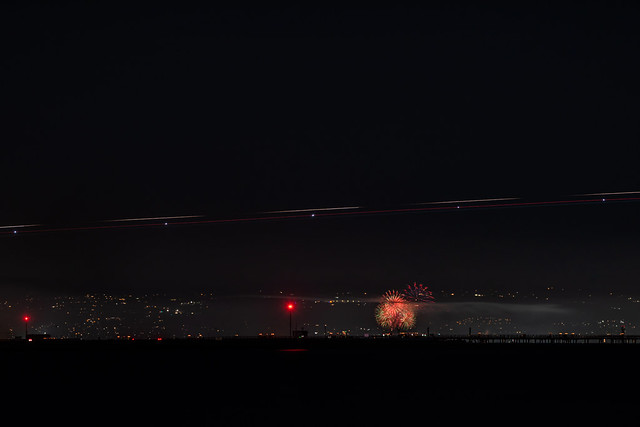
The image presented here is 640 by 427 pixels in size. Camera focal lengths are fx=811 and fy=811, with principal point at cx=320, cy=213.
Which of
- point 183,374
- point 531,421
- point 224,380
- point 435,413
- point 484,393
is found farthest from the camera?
point 183,374

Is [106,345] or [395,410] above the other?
[106,345]

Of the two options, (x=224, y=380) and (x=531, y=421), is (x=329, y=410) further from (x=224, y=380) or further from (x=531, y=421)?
(x=224, y=380)

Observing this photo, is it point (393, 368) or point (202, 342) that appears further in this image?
point (202, 342)

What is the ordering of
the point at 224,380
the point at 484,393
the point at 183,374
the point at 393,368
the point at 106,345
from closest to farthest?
the point at 484,393 → the point at 224,380 → the point at 183,374 → the point at 393,368 → the point at 106,345

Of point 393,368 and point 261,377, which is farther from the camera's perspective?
point 393,368

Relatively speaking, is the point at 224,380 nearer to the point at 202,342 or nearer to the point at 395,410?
the point at 395,410

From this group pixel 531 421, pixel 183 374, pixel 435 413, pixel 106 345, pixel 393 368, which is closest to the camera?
pixel 531 421

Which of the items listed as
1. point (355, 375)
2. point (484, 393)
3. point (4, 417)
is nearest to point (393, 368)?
point (355, 375)

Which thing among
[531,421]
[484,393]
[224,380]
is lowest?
[531,421]

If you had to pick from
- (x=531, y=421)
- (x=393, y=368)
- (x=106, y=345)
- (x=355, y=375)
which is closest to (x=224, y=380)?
(x=355, y=375)
